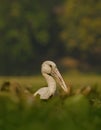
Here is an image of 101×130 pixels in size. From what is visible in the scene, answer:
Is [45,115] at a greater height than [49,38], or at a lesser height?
greater

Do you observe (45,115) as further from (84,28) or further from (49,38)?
(49,38)

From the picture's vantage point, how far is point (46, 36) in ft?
209

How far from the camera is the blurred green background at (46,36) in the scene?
60.2 meters

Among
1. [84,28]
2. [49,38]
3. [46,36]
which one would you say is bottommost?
[49,38]

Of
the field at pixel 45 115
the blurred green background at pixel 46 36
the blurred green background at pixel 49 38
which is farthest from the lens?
the blurred green background at pixel 46 36

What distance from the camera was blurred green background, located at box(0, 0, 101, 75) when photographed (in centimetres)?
6016

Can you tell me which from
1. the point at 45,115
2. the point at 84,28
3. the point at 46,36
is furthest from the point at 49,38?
the point at 45,115

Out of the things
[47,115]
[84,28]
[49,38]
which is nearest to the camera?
[47,115]

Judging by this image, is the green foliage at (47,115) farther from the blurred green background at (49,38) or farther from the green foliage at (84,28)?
the green foliage at (84,28)

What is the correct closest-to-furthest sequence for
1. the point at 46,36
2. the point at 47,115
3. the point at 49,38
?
the point at 47,115 < the point at 46,36 < the point at 49,38

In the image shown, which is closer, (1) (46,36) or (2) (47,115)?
(2) (47,115)

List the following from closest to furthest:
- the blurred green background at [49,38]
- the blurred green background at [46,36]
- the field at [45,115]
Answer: the field at [45,115], the blurred green background at [49,38], the blurred green background at [46,36]

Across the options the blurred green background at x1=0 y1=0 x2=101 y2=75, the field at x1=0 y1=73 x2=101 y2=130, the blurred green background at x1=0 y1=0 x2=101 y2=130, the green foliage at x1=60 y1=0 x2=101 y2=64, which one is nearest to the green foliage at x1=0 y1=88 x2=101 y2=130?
the field at x1=0 y1=73 x2=101 y2=130

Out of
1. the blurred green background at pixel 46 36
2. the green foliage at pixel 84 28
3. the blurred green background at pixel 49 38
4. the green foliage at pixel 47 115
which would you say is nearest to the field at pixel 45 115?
the green foliage at pixel 47 115
